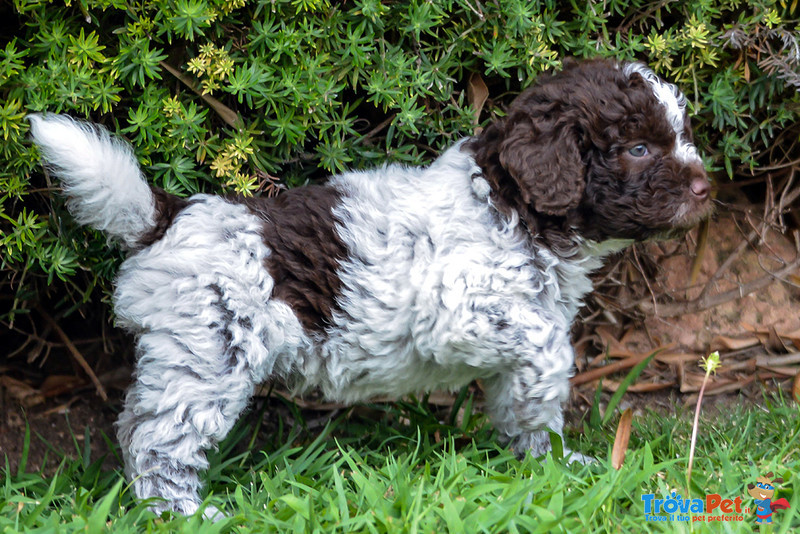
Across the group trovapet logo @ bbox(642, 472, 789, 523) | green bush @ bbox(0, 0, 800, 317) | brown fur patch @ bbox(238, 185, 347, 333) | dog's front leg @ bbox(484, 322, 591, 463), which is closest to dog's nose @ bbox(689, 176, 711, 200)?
dog's front leg @ bbox(484, 322, 591, 463)

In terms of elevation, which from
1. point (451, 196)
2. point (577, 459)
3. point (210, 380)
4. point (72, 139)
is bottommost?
point (577, 459)

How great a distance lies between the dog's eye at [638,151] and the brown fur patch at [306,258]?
1.12 meters

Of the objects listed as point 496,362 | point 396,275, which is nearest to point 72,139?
point 396,275

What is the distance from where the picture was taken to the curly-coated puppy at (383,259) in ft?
9.73

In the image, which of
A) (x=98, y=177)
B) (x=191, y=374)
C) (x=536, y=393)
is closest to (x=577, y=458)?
(x=536, y=393)

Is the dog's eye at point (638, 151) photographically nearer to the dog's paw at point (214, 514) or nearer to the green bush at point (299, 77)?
the green bush at point (299, 77)

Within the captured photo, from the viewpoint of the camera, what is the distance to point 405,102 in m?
3.59

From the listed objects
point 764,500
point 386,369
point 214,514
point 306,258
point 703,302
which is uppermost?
point 306,258

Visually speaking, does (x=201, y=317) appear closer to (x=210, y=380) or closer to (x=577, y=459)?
(x=210, y=380)

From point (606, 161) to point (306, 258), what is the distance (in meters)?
1.15

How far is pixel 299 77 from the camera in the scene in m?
3.43

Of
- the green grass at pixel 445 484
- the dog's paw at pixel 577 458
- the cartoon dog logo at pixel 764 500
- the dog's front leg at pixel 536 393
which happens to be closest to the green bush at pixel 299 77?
the green grass at pixel 445 484

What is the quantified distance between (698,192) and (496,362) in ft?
3.16

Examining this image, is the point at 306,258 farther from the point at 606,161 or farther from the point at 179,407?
the point at 606,161
